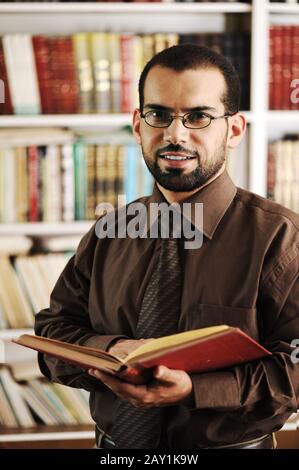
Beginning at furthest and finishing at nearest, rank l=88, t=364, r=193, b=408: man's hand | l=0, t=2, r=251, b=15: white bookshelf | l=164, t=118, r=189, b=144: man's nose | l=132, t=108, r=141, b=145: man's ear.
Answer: l=0, t=2, r=251, b=15: white bookshelf < l=132, t=108, r=141, b=145: man's ear < l=164, t=118, r=189, b=144: man's nose < l=88, t=364, r=193, b=408: man's hand

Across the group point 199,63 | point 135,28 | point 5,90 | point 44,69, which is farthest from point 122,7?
point 199,63

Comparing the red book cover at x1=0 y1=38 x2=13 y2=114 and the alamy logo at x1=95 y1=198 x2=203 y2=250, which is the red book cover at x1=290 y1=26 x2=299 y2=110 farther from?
the alamy logo at x1=95 y1=198 x2=203 y2=250

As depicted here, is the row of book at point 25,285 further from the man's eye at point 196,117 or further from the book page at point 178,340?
the book page at point 178,340

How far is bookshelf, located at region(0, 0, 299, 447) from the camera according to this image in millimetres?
2342

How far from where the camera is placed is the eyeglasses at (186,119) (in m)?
1.27

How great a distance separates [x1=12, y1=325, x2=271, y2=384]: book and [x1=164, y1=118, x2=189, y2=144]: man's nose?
38 cm

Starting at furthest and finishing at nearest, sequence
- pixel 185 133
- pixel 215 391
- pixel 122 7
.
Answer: pixel 122 7 < pixel 185 133 < pixel 215 391

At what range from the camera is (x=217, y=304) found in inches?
49.5

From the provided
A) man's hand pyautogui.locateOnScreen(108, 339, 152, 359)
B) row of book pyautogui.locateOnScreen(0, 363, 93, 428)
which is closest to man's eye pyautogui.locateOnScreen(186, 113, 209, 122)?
man's hand pyautogui.locateOnScreen(108, 339, 152, 359)

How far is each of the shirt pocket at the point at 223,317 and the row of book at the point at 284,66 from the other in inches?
53.8

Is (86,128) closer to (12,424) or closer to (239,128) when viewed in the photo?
(12,424)

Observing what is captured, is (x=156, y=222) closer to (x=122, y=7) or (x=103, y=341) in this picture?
(x=103, y=341)

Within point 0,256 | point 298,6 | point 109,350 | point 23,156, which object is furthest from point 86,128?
point 109,350

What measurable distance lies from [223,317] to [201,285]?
0.08m
